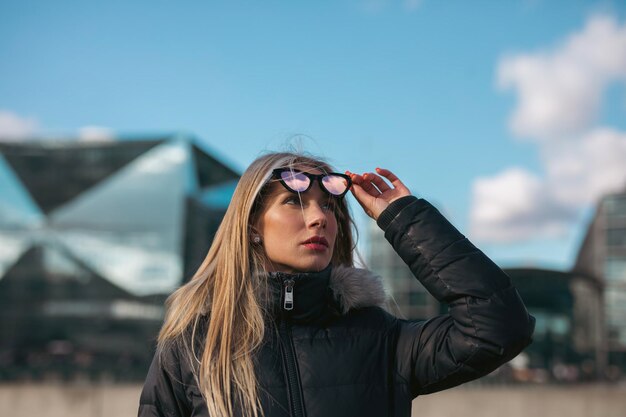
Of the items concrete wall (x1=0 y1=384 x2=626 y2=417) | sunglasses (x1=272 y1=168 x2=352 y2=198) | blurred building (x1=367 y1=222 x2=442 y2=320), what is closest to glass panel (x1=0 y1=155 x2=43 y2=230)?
blurred building (x1=367 y1=222 x2=442 y2=320)

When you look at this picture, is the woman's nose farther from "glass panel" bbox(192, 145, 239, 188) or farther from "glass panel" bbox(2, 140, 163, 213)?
"glass panel" bbox(2, 140, 163, 213)

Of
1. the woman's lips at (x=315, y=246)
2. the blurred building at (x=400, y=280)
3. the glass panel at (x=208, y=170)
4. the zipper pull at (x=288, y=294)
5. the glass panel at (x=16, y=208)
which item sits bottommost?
the zipper pull at (x=288, y=294)

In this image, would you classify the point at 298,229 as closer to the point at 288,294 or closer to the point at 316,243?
the point at 316,243

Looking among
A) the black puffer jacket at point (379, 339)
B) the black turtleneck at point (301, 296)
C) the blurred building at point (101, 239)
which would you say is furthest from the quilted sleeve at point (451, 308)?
the blurred building at point (101, 239)

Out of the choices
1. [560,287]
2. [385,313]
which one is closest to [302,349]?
[385,313]

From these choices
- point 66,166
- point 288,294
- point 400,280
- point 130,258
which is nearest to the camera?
point 288,294

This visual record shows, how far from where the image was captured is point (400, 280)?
7125 centimetres

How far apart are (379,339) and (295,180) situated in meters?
0.55

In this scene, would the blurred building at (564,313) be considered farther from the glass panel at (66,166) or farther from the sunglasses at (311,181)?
the sunglasses at (311,181)

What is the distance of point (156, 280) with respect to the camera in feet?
173

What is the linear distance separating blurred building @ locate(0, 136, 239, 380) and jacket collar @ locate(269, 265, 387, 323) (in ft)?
160

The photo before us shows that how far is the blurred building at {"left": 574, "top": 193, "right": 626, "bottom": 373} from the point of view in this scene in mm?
66688

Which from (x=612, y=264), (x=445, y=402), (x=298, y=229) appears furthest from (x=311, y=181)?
(x=612, y=264)

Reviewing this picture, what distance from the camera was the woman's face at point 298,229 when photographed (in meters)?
2.13
